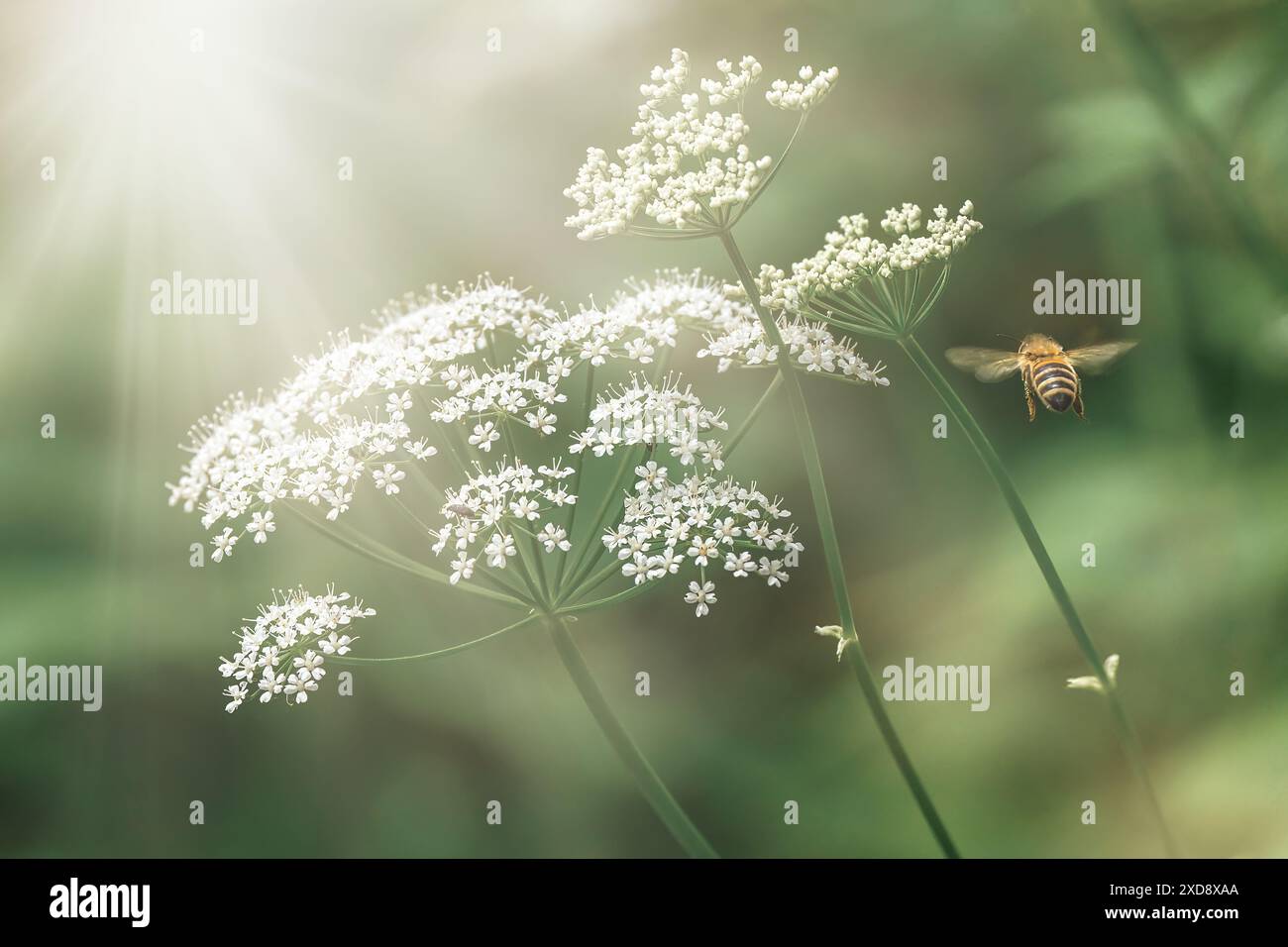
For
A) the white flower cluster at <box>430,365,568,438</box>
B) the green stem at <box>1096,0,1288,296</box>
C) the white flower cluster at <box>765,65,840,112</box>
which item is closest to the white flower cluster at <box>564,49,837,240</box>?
the white flower cluster at <box>765,65,840,112</box>

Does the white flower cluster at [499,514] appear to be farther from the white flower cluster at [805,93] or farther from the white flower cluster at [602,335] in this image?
the white flower cluster at [805,93]

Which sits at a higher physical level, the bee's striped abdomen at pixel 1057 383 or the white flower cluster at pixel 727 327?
the white flower cluster at pixel 727 327

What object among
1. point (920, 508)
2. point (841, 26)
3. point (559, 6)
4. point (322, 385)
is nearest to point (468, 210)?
point (559, 6)

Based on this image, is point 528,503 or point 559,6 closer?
Result: point 528,503

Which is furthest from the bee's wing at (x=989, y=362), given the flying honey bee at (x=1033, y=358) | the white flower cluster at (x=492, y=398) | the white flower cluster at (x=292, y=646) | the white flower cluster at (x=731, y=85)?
the white flower cluster at (x=292, y=646)

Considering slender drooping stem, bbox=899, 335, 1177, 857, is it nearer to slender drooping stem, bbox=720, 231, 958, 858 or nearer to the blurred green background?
slender drooping stem, bbox=720, 231, 958, 858

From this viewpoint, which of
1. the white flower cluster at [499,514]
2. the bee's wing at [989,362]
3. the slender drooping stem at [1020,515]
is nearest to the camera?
the white flower cluster at [499,514]
